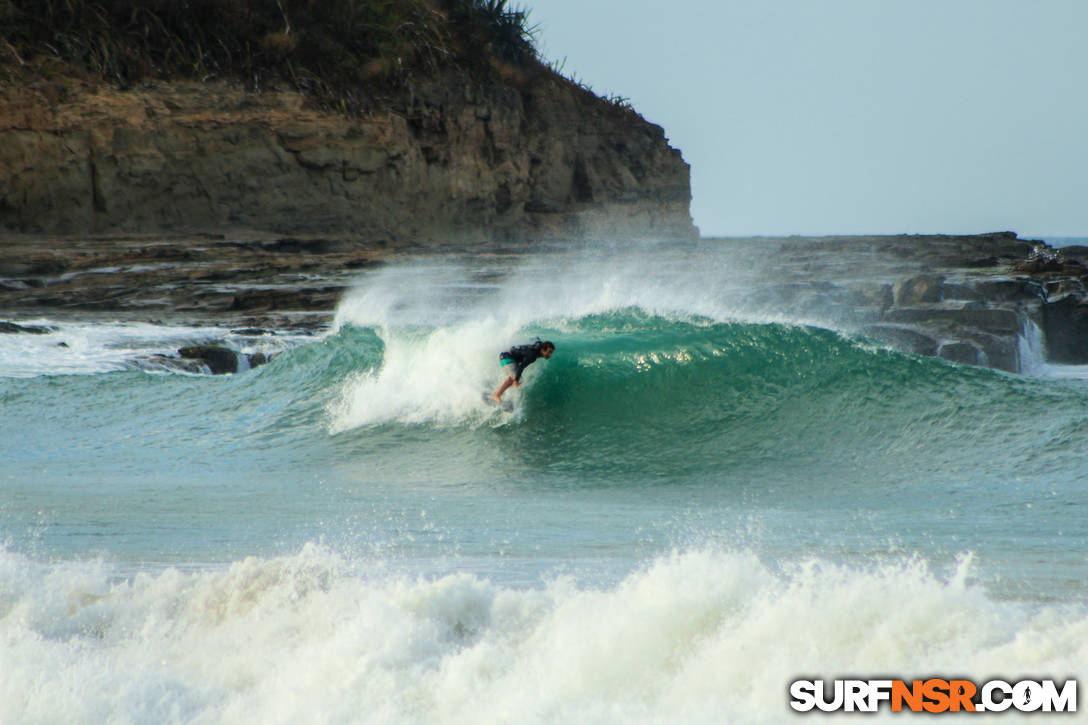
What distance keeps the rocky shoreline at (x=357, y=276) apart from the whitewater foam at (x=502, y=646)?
35.7 feet

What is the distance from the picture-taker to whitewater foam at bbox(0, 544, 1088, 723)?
9.66ft

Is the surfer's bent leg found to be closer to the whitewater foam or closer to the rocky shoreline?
the whitewater foam

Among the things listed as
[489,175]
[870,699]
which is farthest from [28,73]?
[870,699]

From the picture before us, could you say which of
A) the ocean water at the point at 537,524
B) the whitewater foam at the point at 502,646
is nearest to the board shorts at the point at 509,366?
the ocean water at the point at 537,524

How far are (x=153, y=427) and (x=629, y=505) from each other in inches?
227

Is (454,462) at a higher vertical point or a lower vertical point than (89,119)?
lower

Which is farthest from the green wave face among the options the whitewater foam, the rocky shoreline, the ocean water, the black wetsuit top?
the whitewater foam

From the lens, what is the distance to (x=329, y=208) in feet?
98.4

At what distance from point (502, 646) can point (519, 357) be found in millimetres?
5959

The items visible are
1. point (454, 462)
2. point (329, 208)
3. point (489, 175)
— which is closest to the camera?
point (454, 462)

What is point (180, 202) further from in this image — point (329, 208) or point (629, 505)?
point (629, 505)

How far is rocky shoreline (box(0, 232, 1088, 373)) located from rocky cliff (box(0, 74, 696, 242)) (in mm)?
1727

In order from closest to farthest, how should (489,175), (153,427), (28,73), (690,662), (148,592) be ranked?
(690,662) → (148,592) → (153,427) → (28,73) → (489,175)

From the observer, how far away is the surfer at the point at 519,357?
9.12 meters
